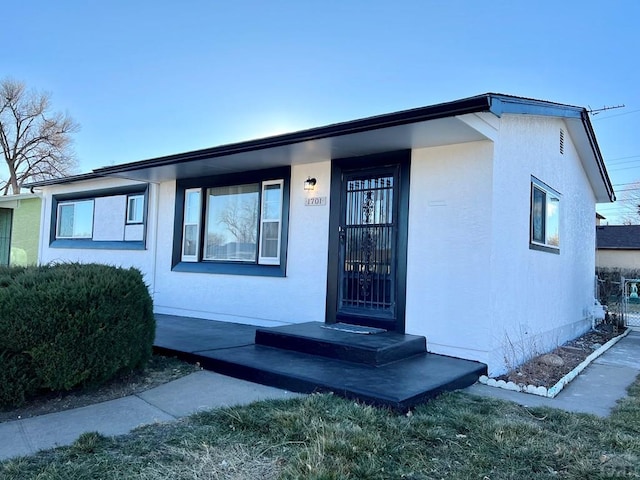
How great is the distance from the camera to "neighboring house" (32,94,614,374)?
5219 millimetres

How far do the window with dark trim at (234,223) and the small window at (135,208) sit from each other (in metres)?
1.33

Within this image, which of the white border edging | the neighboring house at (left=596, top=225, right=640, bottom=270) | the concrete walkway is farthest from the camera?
the neighboring house at (left=596, top=225, right=640, bottom=270)

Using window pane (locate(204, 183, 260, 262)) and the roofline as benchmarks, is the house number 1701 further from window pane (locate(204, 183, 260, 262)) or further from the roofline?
the roofline

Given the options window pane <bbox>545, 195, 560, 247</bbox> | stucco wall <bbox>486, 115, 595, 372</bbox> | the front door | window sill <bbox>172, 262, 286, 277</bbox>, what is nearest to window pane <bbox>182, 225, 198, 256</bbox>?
window sill <bbox>172, 262, 286, 277</bbox>

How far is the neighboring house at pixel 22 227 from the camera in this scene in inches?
540

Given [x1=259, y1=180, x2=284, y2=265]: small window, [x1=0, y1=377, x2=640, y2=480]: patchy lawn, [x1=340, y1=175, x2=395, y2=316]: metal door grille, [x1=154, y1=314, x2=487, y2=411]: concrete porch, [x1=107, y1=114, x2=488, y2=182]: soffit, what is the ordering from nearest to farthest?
[x1=0, y1=377, x2=640, y2=480]: patchy lawn < [x1=154, y1=314, x2=487, y2=411]: concrete porch < [x1=107, y1=114, x2=488, y2=182]: soffit < [x1=340, y1=175, x2=395, y2=316]: metal door grille < [x1=259, y1=180, x2=284, y2=265]: small window

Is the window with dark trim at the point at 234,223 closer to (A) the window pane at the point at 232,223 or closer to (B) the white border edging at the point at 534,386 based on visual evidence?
(A) the window pane at the point at 232,223

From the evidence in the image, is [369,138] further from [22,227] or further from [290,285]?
[22,227]

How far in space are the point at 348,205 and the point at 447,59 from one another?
7638mm

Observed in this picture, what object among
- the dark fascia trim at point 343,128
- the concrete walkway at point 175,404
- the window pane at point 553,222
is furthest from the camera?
the window pane at point 553,222

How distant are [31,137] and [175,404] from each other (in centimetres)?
3538

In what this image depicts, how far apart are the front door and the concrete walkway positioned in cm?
167

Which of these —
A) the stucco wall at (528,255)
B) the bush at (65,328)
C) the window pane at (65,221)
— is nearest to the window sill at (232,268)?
the bush at (65,328)

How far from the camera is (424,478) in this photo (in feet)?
8.23
